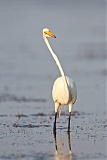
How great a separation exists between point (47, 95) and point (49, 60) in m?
7.66

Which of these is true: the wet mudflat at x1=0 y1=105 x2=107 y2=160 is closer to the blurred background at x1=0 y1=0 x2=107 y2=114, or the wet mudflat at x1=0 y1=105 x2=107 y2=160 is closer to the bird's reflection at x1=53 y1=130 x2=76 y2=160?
the bird's reflection at x1=53 y1=130 x2=76 y2=160

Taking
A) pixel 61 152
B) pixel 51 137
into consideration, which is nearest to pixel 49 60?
pixel 51 137

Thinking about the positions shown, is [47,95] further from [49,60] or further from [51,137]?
[49,60]

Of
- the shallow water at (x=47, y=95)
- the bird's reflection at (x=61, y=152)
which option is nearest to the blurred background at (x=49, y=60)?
the shallow water at (x=47, y=95)

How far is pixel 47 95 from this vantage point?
16203 mm

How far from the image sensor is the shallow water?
9766mm

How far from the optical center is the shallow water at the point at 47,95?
977cm

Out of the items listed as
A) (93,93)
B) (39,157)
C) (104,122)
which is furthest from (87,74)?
(39,157)

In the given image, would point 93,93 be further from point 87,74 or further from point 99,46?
point 99,46

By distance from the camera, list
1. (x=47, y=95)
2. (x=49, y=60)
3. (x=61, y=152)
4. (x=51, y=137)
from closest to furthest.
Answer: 1. (x=61, y=152)
2. (x=51, y=137)
3. (x=47, y=95)
4. (x=49, y=60)

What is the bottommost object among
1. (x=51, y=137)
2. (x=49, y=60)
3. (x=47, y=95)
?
(x=51, y=137)

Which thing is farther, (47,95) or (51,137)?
(47,95)

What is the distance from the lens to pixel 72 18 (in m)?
47.4

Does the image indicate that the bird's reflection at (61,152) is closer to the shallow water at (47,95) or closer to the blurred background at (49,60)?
the shallow water at (47,95)
